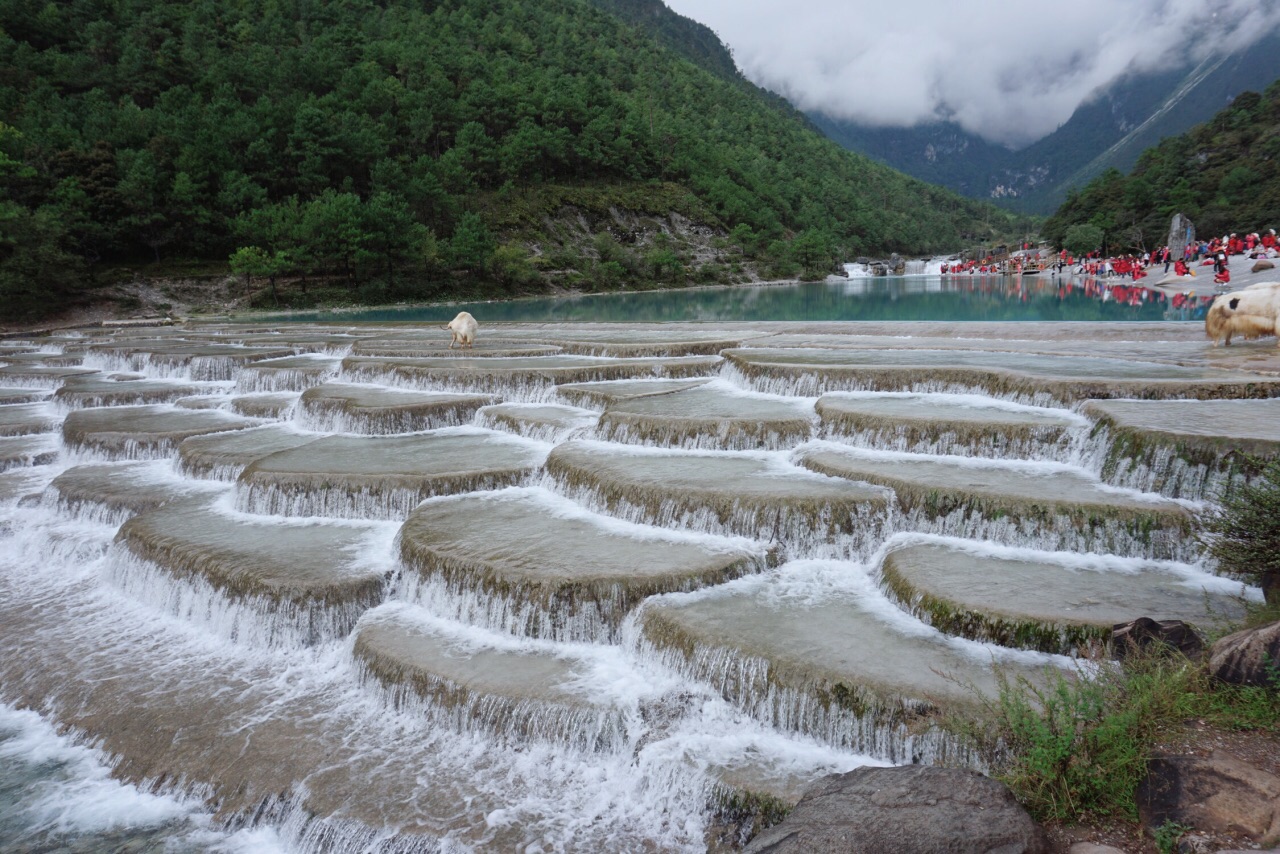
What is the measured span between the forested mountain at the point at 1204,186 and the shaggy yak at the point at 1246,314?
6129cm

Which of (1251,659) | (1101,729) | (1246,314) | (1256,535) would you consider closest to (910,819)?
(1101,729)

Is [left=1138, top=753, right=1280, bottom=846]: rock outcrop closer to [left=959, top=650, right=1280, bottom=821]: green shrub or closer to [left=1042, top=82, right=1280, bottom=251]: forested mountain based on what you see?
[left=959, top=650, right=1280, bottom=821]: green shrub

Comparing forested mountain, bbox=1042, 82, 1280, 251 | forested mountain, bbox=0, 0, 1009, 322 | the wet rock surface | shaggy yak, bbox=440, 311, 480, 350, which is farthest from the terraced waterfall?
forested mountain, bbox=1042, 82, 1280, 251

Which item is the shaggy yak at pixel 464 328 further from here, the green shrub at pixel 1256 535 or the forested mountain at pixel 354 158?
the forested mountain at pixel 354 158

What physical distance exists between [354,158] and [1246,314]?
69.2m

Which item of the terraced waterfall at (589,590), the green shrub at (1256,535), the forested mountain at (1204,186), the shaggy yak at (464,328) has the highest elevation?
the forested mountain at (1204,186)

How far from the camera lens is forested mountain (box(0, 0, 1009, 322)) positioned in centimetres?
5038

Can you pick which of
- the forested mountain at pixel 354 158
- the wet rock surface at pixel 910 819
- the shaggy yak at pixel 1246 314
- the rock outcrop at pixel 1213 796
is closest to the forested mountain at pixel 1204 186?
the forested mountain at pixel 354 158

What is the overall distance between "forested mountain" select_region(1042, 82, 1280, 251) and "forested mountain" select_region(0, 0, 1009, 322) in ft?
109

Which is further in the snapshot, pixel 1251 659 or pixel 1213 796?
pixel 1251 659

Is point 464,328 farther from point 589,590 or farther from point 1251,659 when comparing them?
point 1251,659

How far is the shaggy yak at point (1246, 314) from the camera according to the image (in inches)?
538

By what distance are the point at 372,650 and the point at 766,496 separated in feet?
15.2

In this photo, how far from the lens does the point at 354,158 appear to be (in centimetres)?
6781
